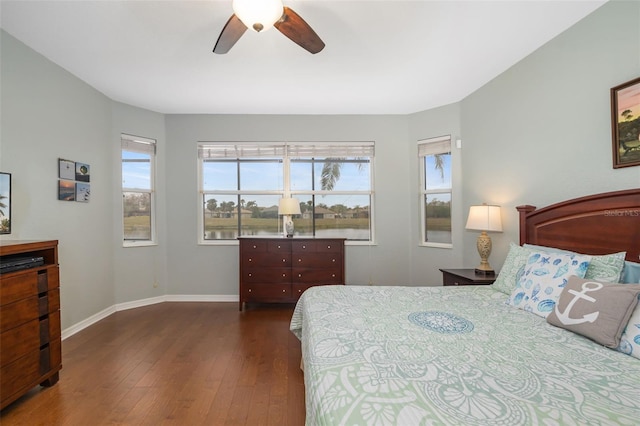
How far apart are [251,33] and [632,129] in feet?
8.99

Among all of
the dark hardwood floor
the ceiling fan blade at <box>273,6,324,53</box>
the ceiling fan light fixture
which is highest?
the ceiling fan blade at <box>273,6,324,53</box>

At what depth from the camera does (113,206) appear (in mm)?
3557

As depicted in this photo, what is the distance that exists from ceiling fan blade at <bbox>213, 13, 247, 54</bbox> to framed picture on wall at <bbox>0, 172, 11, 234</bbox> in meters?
2.01

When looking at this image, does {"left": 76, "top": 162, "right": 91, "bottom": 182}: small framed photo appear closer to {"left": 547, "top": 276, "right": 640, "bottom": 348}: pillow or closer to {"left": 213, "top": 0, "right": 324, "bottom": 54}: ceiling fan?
{"left": 213, "top": 0, "right": 324, "bottom": 54}: ceiling fan

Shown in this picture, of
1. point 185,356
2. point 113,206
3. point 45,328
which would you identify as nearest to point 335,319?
point 185,356

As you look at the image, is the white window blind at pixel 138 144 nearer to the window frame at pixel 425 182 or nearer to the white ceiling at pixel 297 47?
the white ceiling at pixel 297 47

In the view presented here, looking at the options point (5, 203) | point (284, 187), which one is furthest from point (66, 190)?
point (284, 187)

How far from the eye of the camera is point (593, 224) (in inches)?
73.7

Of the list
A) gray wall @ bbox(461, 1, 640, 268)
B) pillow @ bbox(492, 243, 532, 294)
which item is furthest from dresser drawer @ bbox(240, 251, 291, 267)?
gray wall @ bbox(461, 1, 640, 268)

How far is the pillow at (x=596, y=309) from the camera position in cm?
126

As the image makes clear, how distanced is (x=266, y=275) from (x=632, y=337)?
3154 mm

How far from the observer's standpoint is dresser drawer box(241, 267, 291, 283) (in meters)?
3.56

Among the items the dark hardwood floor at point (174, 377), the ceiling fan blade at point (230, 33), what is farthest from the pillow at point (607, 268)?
the ceiling fan blade at point (230, 33)

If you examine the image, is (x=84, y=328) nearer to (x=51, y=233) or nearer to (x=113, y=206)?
(x=51, y=233)
